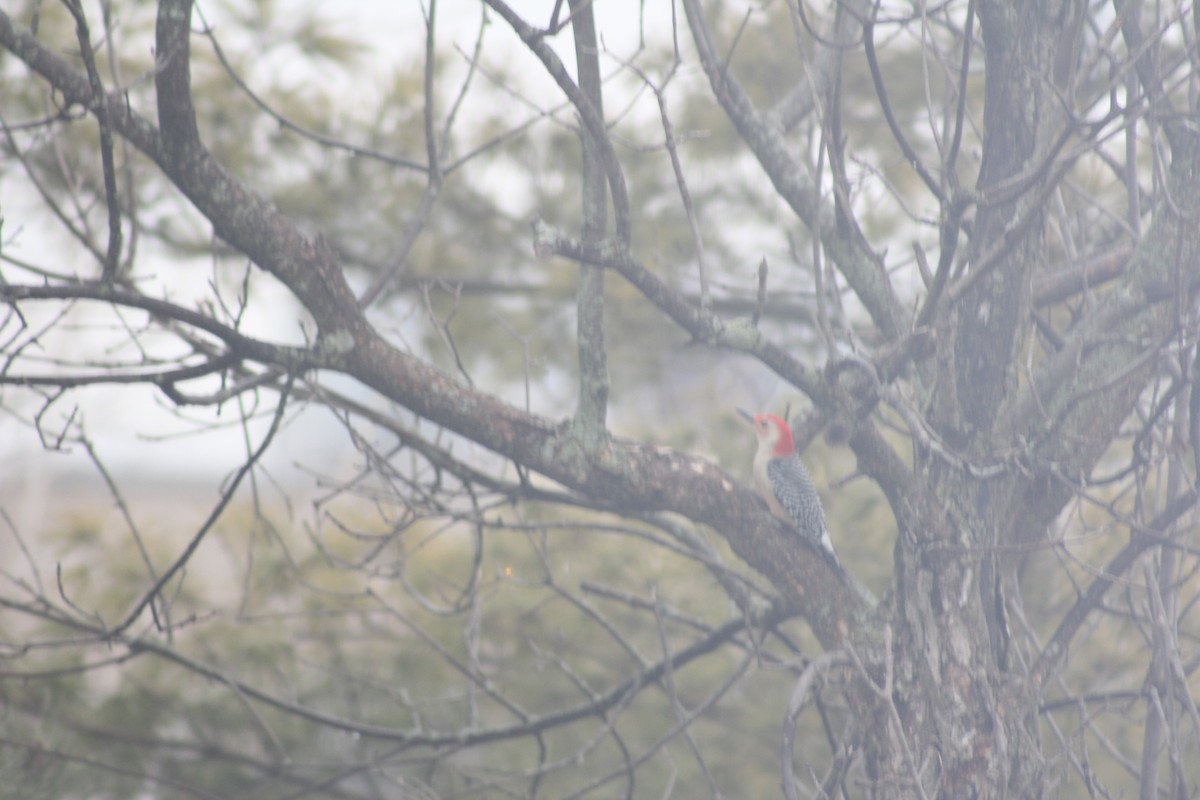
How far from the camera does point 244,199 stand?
1925 mm

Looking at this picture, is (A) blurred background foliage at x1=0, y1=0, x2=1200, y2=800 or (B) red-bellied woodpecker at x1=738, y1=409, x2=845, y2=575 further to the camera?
(A) blurred background foliage at x1=0, y1=0, x2=1200, y2=800

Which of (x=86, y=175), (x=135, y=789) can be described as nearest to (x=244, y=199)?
(x=86, y=175)

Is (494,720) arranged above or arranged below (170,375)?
above

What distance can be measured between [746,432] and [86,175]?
2.80 m

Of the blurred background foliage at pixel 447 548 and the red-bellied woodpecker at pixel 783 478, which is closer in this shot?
the red-bellied woodpecker at pixel 783 478

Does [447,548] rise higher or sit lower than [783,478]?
higher

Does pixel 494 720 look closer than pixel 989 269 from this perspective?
No

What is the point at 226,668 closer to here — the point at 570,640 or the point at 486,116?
the point at 570,640

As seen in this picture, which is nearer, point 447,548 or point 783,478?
point 783,478

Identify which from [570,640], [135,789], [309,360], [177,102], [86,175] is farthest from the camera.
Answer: [570,640]

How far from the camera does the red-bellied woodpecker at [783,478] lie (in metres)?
3.04

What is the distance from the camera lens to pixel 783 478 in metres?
3.27

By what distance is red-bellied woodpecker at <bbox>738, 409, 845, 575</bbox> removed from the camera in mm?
3043

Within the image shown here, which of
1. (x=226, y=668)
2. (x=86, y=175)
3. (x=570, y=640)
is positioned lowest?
(x=226, y=668)
